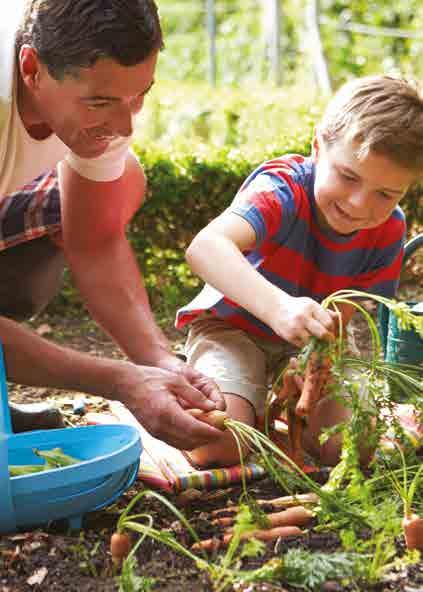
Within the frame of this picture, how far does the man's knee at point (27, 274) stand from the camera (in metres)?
3.05

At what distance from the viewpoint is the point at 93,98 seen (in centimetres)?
236

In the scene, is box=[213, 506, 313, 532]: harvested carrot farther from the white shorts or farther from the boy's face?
the boy's face

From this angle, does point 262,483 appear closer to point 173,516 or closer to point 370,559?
point 173,516

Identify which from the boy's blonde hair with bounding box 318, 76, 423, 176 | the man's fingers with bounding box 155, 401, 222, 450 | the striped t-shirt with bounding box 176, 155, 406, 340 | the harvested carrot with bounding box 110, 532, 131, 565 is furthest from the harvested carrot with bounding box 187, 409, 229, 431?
the boy's blonde hair with bounding box 318, 76, 423, 176

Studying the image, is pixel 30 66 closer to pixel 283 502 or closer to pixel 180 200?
pixel 283 502

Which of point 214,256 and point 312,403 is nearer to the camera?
point 312,403

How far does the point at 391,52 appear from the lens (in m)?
9.24

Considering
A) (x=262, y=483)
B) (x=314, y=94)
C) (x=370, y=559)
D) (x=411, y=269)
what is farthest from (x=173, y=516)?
(x=314, y=94)

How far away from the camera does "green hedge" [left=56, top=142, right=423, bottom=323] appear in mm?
4555

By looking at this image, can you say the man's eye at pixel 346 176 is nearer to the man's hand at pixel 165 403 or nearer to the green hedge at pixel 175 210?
the man's hand at pixel 165 403

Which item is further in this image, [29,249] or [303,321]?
[29,249]

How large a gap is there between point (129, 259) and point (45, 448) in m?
0.77

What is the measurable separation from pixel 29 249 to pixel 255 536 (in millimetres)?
1334

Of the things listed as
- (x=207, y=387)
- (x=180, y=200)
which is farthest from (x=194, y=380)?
(x=180, y=200)
